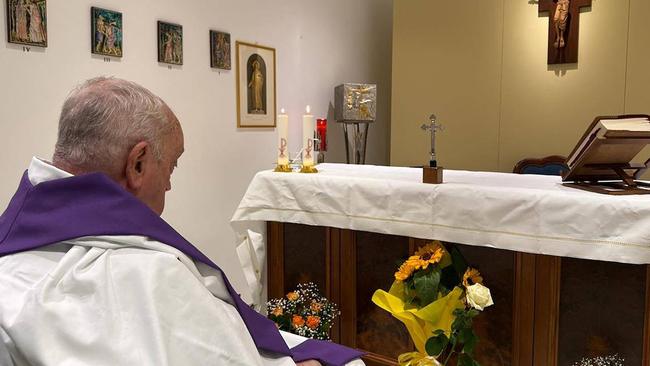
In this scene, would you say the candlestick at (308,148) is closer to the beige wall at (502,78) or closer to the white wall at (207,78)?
the white wall at (207,78)

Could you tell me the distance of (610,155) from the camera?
2367 millimetres

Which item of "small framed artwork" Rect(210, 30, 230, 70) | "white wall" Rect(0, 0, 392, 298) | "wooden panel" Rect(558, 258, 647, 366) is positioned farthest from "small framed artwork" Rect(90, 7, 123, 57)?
"wooden panel" Rect(558, 258, 647, 366)

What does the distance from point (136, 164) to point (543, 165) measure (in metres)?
4.20

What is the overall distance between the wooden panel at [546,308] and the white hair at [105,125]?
5.49 ft

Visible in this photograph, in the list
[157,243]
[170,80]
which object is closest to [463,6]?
[170,80]

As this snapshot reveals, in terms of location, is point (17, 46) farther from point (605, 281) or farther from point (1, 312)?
point (605, 281)

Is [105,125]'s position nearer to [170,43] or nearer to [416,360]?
[416,360]

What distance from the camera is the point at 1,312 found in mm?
1100

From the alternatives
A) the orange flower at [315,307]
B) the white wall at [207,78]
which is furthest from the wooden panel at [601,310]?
the white wall at [207,78]

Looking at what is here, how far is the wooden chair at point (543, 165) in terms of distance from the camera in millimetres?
4754

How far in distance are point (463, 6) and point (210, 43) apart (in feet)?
8.21

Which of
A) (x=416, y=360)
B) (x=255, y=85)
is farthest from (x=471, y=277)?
(x=255, y=85)

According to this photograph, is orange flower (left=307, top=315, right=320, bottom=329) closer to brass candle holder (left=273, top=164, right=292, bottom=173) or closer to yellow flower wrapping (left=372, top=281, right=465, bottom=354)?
yellow flower wrapping (left=372, top=281, right=465, bottom=354)

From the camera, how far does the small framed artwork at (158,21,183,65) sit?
3.75 meters
